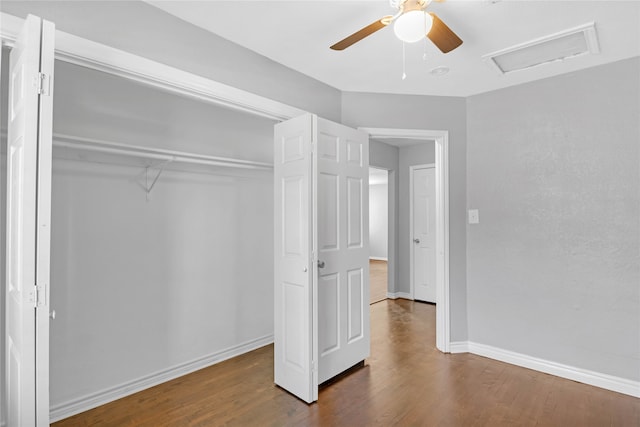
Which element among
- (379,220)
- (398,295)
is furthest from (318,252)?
(379,220)

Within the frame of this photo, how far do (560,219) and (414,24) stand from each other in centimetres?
233

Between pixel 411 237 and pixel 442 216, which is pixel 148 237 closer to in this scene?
pixel 442 216

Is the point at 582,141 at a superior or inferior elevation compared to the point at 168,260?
superior

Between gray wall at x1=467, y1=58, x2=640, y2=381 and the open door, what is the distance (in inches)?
132

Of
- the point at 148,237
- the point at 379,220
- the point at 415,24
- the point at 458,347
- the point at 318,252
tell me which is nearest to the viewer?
the point at 415,24

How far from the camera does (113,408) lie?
239 centimetres

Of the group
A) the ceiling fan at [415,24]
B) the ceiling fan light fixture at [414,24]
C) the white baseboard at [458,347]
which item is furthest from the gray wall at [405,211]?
the ceiling fan light fixture at [414,24]

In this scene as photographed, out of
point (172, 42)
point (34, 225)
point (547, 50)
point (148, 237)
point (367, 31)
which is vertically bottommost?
point (148, 237)

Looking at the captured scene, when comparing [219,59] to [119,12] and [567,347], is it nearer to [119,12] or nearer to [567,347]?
[119,12]

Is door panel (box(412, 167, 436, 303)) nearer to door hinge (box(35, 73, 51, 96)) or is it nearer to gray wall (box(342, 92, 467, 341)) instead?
gray wall (box(342, 92, 467, 341))

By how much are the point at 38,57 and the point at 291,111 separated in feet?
5.83

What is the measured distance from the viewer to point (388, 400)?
2510 millimetres

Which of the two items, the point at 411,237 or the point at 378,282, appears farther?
the point at 378,282

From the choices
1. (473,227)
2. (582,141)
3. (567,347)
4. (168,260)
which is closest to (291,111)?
(168,260)
